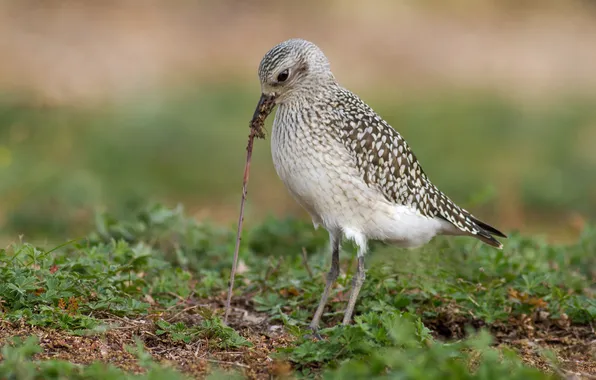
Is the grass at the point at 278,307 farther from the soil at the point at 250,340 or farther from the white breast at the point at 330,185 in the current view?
the white breast at the point at 330,185

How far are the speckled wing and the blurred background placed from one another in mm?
860

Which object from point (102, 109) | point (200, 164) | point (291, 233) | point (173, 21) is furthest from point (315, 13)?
point (291, 233)

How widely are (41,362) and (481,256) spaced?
12.0 ft

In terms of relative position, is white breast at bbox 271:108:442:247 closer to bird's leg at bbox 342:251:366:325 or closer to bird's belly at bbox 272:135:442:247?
bird's belly at bbox 272:135:442:247

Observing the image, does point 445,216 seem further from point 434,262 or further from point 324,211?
point 324,211

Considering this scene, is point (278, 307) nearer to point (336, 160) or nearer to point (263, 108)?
point (336, 160)

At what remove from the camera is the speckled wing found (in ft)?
20.5

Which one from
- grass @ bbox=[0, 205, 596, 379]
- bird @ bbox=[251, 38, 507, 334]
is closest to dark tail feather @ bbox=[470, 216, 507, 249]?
grass @ bbox=[0, 205, 596, 379]

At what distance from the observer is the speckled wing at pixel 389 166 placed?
6.26m

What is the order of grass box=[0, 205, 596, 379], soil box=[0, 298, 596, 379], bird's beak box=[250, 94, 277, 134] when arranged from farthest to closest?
1. bird's beak box=[250, 94, 277, 134]
2. soil box=[0, 298, 596, 379]
3. grass box=[0, 205, 596, 379]

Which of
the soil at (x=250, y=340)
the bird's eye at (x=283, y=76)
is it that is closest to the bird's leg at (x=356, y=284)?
the soil at (x=250, y=340)

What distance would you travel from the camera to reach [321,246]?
26.3 ft

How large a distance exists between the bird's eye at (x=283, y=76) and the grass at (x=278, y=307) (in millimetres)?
1341

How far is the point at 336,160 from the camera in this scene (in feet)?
20.0
